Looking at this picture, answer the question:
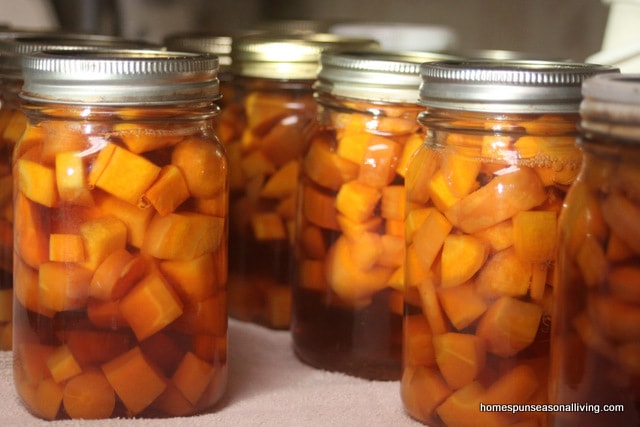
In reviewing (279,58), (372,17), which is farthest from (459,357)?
(372,17)

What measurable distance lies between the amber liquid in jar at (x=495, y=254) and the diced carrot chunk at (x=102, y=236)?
281mm

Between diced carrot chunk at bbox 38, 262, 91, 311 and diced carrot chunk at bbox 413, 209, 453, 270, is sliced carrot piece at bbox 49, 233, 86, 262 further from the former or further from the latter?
diced carrot chunk at bbox 413, 209, 453, 270

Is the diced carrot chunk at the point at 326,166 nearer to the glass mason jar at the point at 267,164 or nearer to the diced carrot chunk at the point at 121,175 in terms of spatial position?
the glass mason jar at the point at 267,164

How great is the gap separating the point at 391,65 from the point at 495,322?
305 mm

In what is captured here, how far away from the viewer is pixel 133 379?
92 cm

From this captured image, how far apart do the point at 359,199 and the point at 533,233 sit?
9.4 inches

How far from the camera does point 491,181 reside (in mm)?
880

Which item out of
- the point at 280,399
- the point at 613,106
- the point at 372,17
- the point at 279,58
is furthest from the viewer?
the point at 372,17

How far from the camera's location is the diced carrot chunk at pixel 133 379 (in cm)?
92

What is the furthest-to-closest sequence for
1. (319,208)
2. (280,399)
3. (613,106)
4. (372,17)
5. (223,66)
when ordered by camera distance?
(372,17), (223,66), (319,208), (280,399), (613,106)

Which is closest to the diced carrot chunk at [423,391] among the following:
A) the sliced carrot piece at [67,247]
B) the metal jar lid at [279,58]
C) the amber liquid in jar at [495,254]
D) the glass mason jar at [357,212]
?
the amber liquid in jar at [495,254]

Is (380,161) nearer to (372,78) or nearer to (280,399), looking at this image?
(372,78)

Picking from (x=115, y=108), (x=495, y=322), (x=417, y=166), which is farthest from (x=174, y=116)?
(x=495, y=322)

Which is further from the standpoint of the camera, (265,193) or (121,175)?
(265,193)
